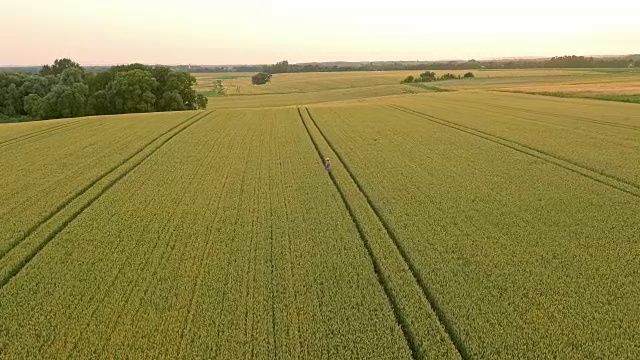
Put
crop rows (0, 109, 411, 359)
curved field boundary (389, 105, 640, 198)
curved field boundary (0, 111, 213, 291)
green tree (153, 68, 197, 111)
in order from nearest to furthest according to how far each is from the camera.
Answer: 1. crop rows (0, 109, 411, 359)
2. curved field boundary (0, 111, 213, 291)
3. curved field boundary (389, 105, 640, 198)
4. green tree (153, 68, 197, 111)

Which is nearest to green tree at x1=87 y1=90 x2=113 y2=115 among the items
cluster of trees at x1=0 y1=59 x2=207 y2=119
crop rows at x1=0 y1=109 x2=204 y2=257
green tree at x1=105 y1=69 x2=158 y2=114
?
cluster of trees at x1=0 y1=59 x2=207 y2=119

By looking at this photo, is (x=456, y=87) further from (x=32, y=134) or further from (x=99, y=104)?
(x=32, y=134)

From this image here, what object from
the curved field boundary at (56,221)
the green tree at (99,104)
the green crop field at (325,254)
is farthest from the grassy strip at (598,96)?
the green tree at (99,104)

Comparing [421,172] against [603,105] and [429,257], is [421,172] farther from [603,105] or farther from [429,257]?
[603,105]

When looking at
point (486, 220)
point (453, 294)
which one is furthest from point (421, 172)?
point (453, 294)

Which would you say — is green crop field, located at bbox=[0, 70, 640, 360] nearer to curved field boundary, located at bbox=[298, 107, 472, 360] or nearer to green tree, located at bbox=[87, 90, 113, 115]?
curved field boundary, located at bbox=[298, 107, 472, 360]
